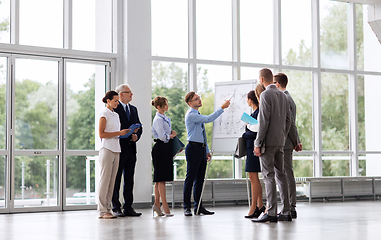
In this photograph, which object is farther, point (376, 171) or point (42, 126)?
point (376, 171)

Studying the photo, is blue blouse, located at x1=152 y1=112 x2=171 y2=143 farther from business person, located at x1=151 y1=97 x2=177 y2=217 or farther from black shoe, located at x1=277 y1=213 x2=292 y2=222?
black shoe, located at x1=277 y1=213 x2=292 y2=222

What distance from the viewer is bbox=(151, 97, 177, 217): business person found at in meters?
6.38

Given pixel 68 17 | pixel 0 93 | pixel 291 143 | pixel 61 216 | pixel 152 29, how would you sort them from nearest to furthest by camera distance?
pixel 291 143, pixel 61 216, pixel 0 93, pixel 68 17, pixel 152 29

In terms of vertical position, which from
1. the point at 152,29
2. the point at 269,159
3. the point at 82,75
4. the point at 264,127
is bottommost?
the point at 269,159

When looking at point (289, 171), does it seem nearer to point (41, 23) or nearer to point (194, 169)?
point (194, 169)

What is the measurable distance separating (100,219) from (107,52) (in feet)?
10.4

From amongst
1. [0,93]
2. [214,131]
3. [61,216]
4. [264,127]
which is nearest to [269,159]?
[264,127]

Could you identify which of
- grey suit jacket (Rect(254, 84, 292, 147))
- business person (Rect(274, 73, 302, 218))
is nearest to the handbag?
business person (Rect(274, 73, 302, 218))

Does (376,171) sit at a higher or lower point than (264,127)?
lower

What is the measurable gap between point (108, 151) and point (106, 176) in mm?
331

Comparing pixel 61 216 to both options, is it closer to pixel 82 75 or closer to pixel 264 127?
pixel 82 75

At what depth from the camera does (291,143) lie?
19.5 ft

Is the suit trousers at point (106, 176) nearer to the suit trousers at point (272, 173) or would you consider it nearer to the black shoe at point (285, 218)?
the suit trousers at point (272, 173)

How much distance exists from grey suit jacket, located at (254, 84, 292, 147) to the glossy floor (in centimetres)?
95
